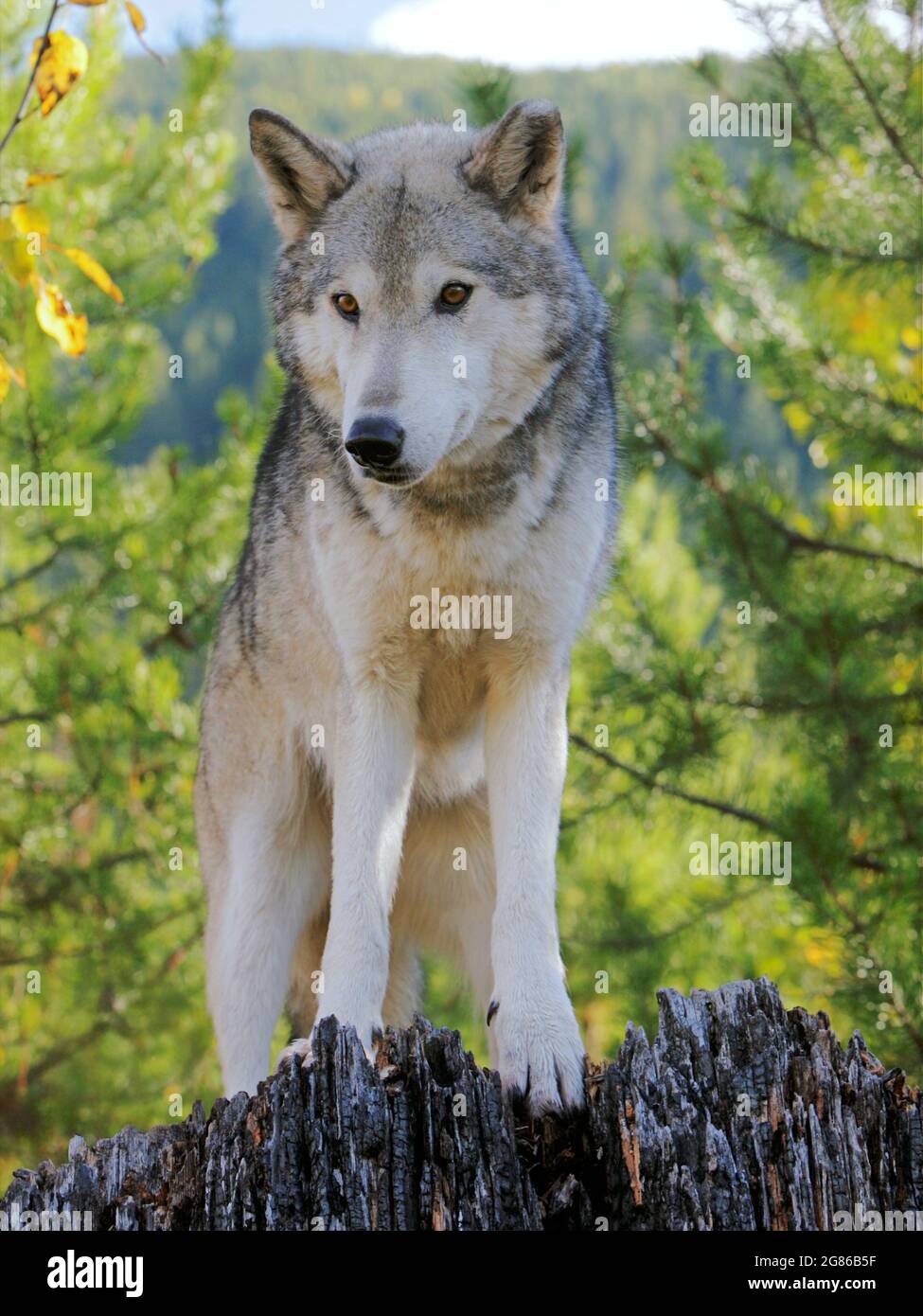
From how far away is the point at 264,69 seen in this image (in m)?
66.9

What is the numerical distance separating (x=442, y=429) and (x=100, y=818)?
678 centimetres

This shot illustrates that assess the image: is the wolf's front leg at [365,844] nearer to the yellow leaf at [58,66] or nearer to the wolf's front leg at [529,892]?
the wolf's front leg at [529,892]

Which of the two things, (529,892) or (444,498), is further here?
(444,498)

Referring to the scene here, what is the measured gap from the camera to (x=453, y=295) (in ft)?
13.3

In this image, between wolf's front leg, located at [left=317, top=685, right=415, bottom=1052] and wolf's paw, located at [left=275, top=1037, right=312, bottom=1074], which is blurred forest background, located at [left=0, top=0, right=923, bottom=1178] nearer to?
wolf's front leg, located at [left=317, top=685, right=415, bottom=1052]

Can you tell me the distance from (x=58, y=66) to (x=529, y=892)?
274cm

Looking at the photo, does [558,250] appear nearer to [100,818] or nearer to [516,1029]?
[516,1029]

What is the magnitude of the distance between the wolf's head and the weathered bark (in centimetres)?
165

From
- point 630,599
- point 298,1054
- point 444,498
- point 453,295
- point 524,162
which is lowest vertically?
point 298,1054

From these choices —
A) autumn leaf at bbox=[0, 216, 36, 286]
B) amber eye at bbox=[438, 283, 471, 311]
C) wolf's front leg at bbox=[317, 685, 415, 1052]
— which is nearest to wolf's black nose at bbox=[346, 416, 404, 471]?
amber eye at bbox=[438, 283, 471, 311]

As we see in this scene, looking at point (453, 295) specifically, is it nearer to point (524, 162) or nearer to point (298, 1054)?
point (524, 162)

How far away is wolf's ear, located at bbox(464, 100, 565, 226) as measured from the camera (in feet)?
13.8

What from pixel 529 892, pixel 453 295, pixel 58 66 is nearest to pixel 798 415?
pixel 453 295

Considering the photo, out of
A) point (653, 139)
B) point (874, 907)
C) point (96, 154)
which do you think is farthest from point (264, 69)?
point (874, 907)
